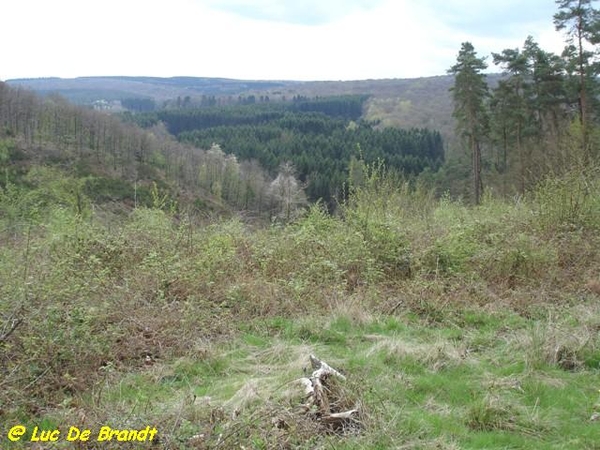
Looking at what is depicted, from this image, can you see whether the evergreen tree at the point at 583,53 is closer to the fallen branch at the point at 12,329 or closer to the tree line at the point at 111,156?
the fallen branch at the point at 12,329

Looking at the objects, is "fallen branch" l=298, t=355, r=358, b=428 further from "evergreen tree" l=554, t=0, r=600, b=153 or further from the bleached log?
"evergreen tree" l=554, t=0, r=600, b=153

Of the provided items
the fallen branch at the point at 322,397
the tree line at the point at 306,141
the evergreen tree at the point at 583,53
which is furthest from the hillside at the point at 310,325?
the tree line at the point at 306,141

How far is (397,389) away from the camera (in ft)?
12.6

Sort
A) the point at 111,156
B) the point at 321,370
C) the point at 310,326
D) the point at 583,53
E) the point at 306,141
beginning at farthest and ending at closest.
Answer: the point at 306,141 < the point at 111,156 < the point at 583,53 < the point at 310,326 < the point at 321,370

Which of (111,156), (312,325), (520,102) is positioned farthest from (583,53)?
(111,156)

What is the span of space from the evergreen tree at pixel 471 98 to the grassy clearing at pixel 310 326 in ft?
54.5

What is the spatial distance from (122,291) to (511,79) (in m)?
24.2

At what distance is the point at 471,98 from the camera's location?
24281 millimetres

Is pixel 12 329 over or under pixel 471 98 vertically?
under

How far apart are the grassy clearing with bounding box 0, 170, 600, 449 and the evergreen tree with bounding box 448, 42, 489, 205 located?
1662 cm

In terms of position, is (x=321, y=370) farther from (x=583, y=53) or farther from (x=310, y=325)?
(x=583, y=53)

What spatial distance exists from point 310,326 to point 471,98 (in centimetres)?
2207

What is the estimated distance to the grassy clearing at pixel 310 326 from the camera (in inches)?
130

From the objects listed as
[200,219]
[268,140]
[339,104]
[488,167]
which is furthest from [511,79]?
[339,104]
